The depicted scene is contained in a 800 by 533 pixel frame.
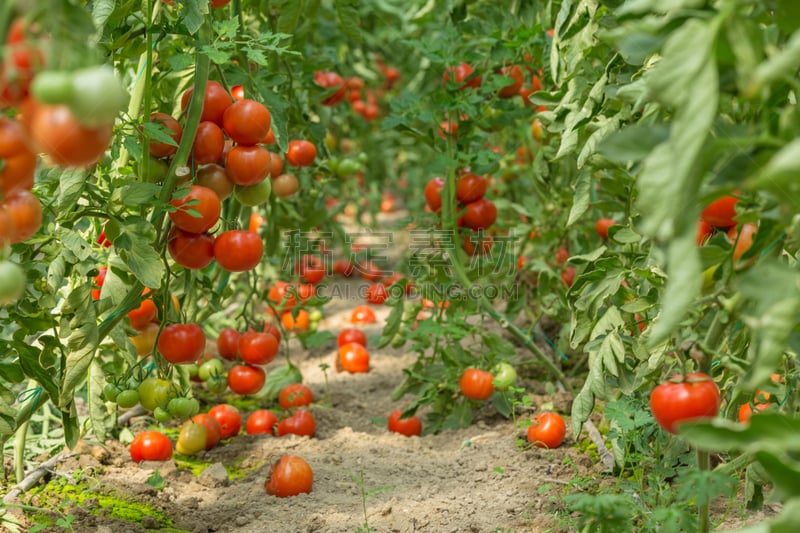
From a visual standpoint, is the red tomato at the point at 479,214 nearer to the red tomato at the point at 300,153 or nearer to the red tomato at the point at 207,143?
the red tomato at the point at 300,153

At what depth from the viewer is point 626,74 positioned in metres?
1.77

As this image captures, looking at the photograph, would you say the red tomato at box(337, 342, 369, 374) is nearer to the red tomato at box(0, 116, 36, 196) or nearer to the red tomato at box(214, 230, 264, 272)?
the red tomato at box(214, 230, 264, 272)

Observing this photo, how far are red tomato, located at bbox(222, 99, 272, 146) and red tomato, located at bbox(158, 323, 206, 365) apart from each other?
1.61ft

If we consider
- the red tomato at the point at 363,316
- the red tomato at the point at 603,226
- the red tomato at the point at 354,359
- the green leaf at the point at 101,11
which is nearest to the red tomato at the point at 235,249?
the green leaf at the point at 101,11

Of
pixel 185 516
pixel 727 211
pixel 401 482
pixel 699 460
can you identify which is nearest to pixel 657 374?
pixel 699 460

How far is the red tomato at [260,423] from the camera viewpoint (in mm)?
2585

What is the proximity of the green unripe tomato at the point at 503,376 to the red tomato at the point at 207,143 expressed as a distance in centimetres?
113

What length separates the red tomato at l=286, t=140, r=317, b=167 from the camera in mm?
2662

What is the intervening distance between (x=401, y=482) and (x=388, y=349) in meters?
1.41

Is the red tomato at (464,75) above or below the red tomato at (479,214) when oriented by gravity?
above

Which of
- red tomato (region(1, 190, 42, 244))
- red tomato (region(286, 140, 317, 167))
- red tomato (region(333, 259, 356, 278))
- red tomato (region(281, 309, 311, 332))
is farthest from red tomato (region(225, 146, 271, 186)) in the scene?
red tomato (region(333, 259, 356, 278))

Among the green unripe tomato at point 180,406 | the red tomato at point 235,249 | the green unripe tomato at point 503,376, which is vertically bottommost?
the green unripe tomato at point 503,376

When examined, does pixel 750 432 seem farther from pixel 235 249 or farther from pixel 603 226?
pixel 603 226

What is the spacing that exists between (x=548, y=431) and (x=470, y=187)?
851 millimetres
